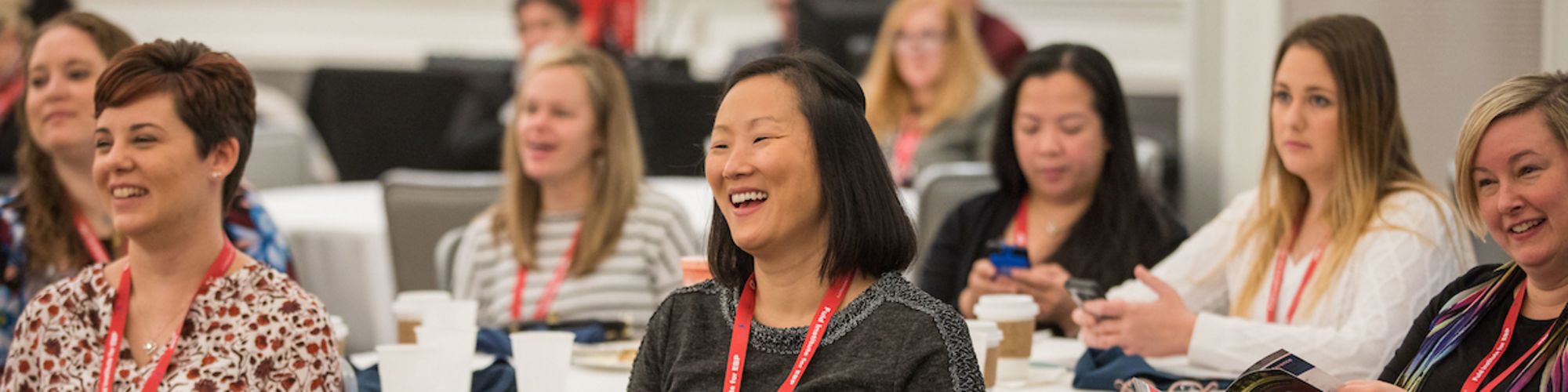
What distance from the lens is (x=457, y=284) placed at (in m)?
3.81

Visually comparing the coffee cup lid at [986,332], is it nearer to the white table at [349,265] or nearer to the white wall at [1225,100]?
the white wall at [1225,100]

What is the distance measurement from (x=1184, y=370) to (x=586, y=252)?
4.86 feet

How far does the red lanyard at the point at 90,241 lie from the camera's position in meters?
3.08

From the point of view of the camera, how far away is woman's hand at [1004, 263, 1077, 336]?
121 inches

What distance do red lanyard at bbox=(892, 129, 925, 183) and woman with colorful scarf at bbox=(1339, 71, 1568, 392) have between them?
3.13m

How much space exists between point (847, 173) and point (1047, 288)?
1262 millimetres

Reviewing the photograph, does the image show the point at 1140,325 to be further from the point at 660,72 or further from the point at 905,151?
the point at 660,72

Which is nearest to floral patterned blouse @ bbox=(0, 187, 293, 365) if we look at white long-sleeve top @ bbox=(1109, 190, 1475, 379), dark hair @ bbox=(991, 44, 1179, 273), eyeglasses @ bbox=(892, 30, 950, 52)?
dark hair @ bbox=(991, 44, 1179, 273)

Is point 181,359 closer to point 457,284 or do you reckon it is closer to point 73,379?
point 73,379

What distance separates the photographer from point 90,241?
10.1ft

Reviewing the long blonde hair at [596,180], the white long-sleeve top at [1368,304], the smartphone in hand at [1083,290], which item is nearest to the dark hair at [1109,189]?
the smartphone in hand at [1083,290]

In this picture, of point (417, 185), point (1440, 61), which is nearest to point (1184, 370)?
point (1440, 61)

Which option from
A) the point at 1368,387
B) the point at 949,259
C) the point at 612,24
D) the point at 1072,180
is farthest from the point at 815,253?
the point at 612,24

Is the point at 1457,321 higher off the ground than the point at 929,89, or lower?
lower
